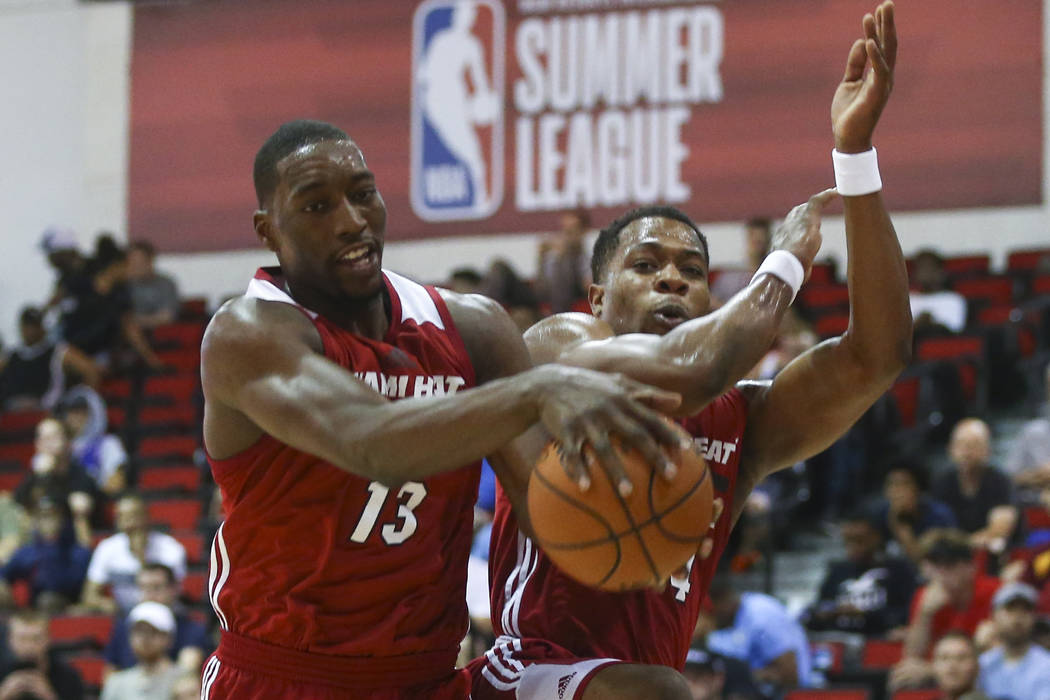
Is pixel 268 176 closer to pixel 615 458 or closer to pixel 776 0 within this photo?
pixel 615 458

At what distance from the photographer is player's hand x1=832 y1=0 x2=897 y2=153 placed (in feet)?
14.4

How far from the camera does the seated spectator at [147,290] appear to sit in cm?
1669

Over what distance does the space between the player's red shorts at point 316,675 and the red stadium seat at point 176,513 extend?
922 cm

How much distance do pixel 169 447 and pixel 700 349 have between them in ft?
38.1

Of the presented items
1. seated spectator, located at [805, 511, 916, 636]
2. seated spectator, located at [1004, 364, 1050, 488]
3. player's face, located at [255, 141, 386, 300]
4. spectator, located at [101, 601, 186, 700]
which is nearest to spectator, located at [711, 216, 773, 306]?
seated spectator, located at [1004, 364, 1050, 488]

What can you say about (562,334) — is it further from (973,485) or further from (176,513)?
(176,513)

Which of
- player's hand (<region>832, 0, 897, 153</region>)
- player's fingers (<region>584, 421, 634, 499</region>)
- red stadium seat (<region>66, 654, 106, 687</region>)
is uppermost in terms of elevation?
player's hand (<region>832, 0, 897, 153</region>)

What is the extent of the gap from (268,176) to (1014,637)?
5524mm

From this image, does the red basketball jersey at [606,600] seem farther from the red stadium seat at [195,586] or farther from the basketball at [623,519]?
the red stadium seat at [195,586]

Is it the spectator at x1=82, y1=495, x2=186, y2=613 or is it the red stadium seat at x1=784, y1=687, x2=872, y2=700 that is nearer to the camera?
the red stadium seat at x1=784, y1=687, x2=872, y2=700

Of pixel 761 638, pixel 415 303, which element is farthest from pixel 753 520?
pixel 415 303

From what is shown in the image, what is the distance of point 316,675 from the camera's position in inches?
157

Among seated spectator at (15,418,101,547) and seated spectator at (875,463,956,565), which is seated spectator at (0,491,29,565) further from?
seated spectator at (875,463,956,565)

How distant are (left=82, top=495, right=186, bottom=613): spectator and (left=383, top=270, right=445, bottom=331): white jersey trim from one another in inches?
306
